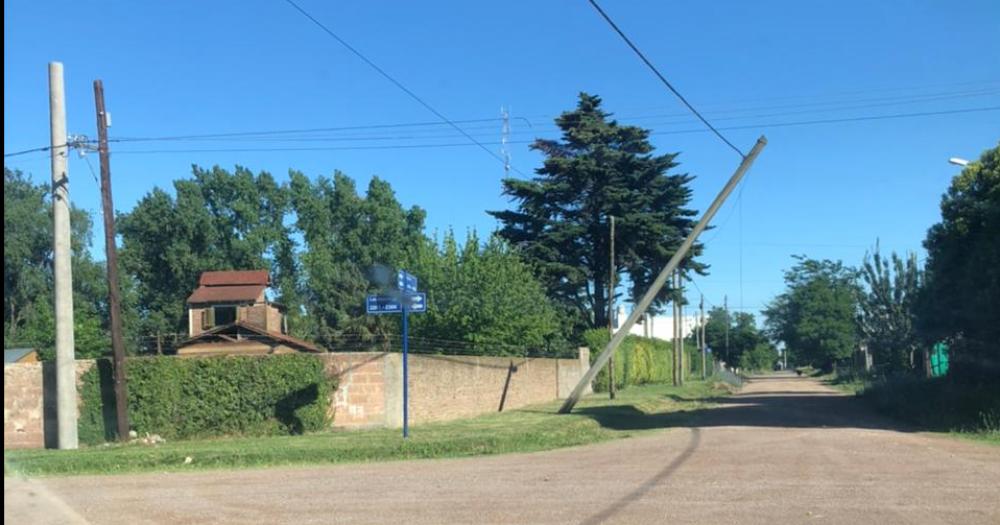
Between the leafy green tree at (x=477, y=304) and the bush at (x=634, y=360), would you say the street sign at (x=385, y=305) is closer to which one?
the leafy green tree at (x=477, y=304)

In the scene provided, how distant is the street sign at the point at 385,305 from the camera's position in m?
20.4

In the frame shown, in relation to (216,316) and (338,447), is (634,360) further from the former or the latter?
(338,447)

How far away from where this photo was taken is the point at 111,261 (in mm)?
22625

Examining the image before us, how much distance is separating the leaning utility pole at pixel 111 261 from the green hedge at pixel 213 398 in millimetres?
421

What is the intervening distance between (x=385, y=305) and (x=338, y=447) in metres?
3.99

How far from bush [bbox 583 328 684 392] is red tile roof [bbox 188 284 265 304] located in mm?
21996

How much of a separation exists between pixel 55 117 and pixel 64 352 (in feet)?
18.7

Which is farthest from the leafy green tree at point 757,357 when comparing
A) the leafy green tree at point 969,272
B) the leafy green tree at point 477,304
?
the leafy green tree at point 969,272

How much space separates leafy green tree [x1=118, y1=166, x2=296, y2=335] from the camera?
67.4 metres

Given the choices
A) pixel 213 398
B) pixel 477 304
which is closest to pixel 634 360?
pixel 477 304

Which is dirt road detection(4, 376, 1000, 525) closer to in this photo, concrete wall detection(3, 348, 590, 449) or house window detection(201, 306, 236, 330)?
concrete wall detection(3, 348, 590, 449)

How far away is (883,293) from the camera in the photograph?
157 ft

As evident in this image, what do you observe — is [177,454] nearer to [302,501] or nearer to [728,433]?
[302,501]

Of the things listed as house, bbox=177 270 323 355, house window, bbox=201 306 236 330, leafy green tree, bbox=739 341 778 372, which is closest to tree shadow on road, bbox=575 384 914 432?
house, bbox=177 270 323 355
